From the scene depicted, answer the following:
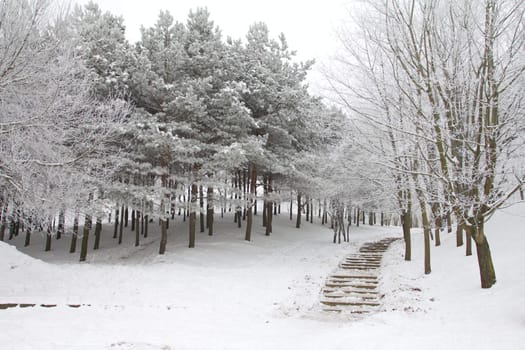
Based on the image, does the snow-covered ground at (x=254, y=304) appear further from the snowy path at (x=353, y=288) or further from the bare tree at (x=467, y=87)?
the bare tree at (x=467, y=87)

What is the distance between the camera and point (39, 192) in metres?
9.73

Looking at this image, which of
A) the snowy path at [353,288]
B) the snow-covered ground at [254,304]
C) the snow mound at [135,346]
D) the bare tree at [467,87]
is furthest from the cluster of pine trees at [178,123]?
the snow mound at [135,346]

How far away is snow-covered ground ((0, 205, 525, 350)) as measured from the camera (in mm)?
5770

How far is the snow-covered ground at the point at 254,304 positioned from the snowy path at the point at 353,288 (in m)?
0.39

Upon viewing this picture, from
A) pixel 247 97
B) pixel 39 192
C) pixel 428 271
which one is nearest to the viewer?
pixel 39 192

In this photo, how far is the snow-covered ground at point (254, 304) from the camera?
577 centimetres

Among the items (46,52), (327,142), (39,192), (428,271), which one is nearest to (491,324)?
(428,271)

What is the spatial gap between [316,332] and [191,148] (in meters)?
9.66

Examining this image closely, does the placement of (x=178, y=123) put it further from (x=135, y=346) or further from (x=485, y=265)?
(x=485, y=265)

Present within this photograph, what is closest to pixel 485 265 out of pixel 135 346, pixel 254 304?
pixel 254 304

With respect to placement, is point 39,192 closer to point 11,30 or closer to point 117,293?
point 117,293

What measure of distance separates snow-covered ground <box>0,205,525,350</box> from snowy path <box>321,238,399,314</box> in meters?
0.39

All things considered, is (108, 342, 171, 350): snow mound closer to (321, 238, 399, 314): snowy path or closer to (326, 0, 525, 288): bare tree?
(321, 238, 399, 314): snowy path

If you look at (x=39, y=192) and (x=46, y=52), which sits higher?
(x=46, y=52)
